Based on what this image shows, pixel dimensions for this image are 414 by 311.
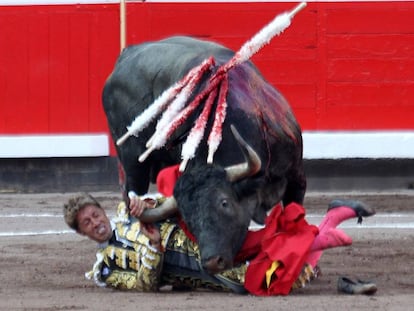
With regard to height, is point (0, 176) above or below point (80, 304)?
below

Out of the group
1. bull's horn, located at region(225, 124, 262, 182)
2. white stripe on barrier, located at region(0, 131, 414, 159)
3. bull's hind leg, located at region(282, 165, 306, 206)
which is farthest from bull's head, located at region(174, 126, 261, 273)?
white stripe on barrier, located at region(0, 131, 414, 159)

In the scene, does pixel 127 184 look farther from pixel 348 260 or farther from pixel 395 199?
pixel 395 199

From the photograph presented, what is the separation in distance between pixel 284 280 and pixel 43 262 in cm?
181

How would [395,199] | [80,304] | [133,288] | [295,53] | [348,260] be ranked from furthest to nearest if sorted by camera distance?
[295,53] → [395,199] → [348,260] → [133,288] → [80,304]

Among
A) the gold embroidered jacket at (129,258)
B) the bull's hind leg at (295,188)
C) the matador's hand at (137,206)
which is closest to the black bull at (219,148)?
the bull's hind leg at (295,188)

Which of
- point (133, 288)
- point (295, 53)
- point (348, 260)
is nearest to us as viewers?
point (133, 288)

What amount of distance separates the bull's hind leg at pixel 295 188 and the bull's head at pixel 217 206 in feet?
2.09

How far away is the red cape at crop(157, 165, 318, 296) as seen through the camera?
5633mm

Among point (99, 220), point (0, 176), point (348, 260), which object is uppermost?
point (99, 220)

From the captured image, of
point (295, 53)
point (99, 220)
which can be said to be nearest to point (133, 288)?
point (99, 220)

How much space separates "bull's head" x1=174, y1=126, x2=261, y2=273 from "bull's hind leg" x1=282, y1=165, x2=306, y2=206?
0.64m

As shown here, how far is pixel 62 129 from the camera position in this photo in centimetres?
1111

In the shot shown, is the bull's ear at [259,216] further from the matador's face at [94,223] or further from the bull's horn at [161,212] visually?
the matador's face at [94,223]

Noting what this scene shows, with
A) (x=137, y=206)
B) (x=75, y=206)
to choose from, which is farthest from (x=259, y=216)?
(x=75, y=206)
